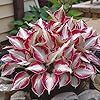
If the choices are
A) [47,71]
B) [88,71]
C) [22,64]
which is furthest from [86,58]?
[22,64]

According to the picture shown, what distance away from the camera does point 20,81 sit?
214 centimetres

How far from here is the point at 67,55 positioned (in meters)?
2.16

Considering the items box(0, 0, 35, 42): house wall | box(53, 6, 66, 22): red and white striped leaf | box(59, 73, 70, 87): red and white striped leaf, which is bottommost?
box(0, 0, 35, 42): house wall

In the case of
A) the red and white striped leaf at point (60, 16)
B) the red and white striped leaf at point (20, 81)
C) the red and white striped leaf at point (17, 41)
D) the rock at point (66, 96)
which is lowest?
the rock at point (66, 96)

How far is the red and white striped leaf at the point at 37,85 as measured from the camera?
6.75ft

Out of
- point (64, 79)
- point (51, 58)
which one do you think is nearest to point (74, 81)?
point (64, 79)

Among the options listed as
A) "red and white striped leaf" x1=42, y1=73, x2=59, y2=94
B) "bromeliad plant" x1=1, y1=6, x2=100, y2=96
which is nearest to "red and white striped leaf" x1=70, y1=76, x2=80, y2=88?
"bromeliad plant" x1=1, y1=6, x2=100, y2=96

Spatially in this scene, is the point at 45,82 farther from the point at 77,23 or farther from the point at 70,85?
the point at 77,23

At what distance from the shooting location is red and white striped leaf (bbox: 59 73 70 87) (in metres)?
2.06

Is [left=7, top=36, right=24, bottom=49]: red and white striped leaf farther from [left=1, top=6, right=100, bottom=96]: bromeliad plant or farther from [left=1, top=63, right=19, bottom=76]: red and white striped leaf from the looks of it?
[left=1, top=63, right=19, bottom=76]: red and white striped leaf

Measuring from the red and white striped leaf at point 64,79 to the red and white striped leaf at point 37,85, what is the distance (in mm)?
115

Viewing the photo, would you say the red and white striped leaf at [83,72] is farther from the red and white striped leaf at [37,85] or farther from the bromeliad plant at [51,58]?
the red and white striped leaf at [37,85]

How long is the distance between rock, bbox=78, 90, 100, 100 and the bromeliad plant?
0.08 m

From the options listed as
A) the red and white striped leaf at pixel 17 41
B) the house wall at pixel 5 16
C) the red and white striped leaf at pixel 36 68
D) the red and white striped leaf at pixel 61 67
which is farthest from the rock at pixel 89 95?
the house wall at pixel 5 16
